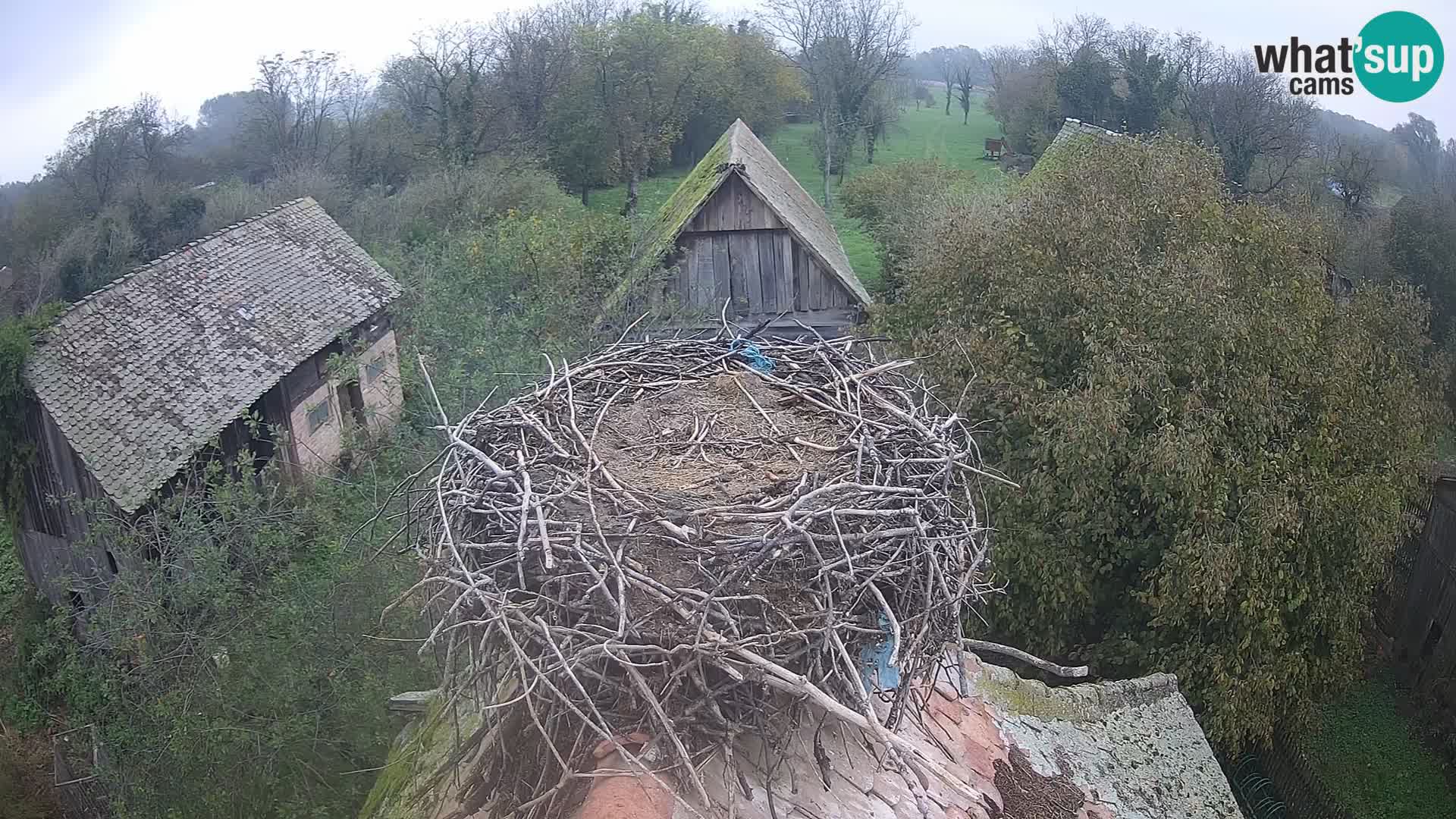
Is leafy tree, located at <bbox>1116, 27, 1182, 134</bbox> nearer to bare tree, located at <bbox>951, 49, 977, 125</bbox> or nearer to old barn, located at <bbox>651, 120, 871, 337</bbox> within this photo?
bare tree, located at <bbox>951, 49, 977, 125</bbox>

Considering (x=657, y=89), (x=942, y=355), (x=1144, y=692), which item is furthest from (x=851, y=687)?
(x=657, y=89)

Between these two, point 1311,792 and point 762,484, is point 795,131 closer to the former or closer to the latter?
point 1311,792

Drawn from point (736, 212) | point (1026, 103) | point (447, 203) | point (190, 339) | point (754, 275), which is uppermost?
point (1026, 103)

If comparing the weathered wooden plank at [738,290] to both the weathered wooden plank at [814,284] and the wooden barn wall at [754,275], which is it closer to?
the wooden barn wall at [754,275]

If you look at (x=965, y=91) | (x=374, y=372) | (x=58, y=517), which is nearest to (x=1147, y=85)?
(x=965, y=91)

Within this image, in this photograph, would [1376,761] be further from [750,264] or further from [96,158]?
[96,158]

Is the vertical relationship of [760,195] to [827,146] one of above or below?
below

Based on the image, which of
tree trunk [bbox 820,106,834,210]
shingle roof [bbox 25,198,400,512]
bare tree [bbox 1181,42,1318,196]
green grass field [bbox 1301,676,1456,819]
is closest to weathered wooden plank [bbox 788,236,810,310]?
shingle roof [bbox 25,198,400,512]
